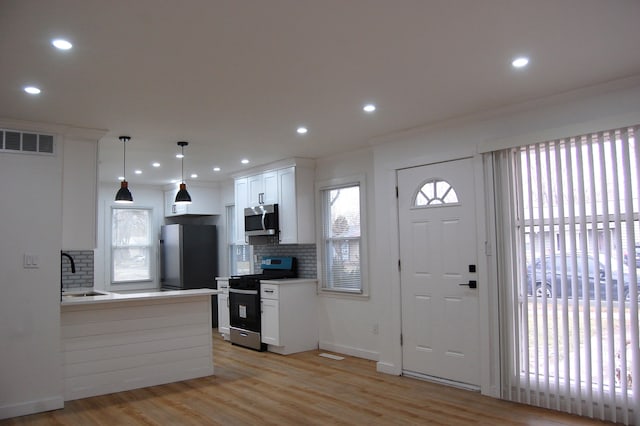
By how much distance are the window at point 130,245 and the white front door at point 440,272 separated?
5.38 metres

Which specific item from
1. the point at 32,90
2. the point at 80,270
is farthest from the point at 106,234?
the point at 32,90

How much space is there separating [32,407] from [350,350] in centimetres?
339

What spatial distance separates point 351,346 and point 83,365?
301cm

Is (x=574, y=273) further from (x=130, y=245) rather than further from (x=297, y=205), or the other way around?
(x=130, y=245)

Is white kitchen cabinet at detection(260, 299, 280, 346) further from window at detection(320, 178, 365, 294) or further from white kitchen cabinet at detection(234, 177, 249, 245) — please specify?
white kitchen cabinet at detection(234, 177, 249, 245)

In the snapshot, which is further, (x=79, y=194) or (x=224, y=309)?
(x=224, y=309)

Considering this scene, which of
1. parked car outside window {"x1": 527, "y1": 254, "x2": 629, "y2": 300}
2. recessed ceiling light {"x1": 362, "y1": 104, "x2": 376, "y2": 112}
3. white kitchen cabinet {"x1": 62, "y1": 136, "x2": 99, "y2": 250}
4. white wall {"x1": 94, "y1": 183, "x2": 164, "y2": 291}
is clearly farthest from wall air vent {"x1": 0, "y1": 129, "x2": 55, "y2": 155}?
parked car outside window {"x1": 527, "y1": 254, "x2": 629, "y2": 300}

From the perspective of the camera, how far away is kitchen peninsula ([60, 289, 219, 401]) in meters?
4.41

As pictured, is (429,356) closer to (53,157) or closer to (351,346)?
(351,346)

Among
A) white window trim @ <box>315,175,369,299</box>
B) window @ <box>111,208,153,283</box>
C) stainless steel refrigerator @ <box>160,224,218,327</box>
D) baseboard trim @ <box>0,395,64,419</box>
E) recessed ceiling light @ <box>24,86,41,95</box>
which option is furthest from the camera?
window @ <box>111,208,153,283</box>

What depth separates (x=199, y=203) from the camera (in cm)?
838

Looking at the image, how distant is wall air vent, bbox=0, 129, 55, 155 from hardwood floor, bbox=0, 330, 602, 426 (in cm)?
223

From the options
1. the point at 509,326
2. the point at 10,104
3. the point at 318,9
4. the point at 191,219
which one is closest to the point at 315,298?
the point at 509,326

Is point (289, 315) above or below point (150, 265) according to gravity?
below
